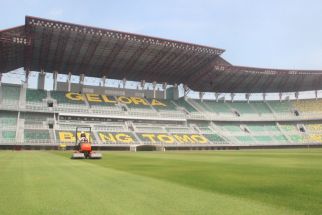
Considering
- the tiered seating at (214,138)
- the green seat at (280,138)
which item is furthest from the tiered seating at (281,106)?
the tiered seating at (214,138)

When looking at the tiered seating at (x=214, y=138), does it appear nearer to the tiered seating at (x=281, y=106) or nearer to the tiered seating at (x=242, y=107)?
the tiered seating at (x=242, y=107)

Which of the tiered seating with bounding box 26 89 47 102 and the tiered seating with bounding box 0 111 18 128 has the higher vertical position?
the tiered seating with bounding box 26 89 47 102

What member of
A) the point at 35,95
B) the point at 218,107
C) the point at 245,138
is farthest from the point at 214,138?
the point at 35,95

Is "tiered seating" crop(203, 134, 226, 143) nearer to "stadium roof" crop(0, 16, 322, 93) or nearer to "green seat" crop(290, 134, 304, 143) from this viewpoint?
"stadium roof" crop(0, 16, 322, 93)

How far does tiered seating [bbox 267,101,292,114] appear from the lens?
89.6 metres

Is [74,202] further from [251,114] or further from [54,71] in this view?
[251,114]

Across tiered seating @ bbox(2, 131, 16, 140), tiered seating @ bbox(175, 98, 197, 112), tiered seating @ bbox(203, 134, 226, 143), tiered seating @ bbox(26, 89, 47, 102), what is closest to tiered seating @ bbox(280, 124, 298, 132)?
tiered seating @ bbox(203, 134, 226, 143)

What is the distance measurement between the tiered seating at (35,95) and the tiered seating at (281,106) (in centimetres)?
5973

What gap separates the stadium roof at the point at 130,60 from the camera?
55938mm

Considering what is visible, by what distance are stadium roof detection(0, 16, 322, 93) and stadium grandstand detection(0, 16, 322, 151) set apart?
0.19 m

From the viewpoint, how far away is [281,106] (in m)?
91.5

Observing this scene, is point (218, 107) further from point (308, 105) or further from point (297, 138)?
point (308, 105)

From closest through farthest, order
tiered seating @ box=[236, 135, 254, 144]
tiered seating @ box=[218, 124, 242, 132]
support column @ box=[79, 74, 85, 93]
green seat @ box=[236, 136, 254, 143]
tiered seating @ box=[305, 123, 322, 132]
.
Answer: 1. support column @ box=[79, 74, 85, 93]
2. tiered seating @ box=[236, 135, 254, 144]
3. green seat @ box=[236, 136, 254, 143]
4. tiered seating @ box=[218, 124, 242, 132]
5. tiered seating @ box=[305, 123, 322, 132]

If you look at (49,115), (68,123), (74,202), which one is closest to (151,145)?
(68,123)
